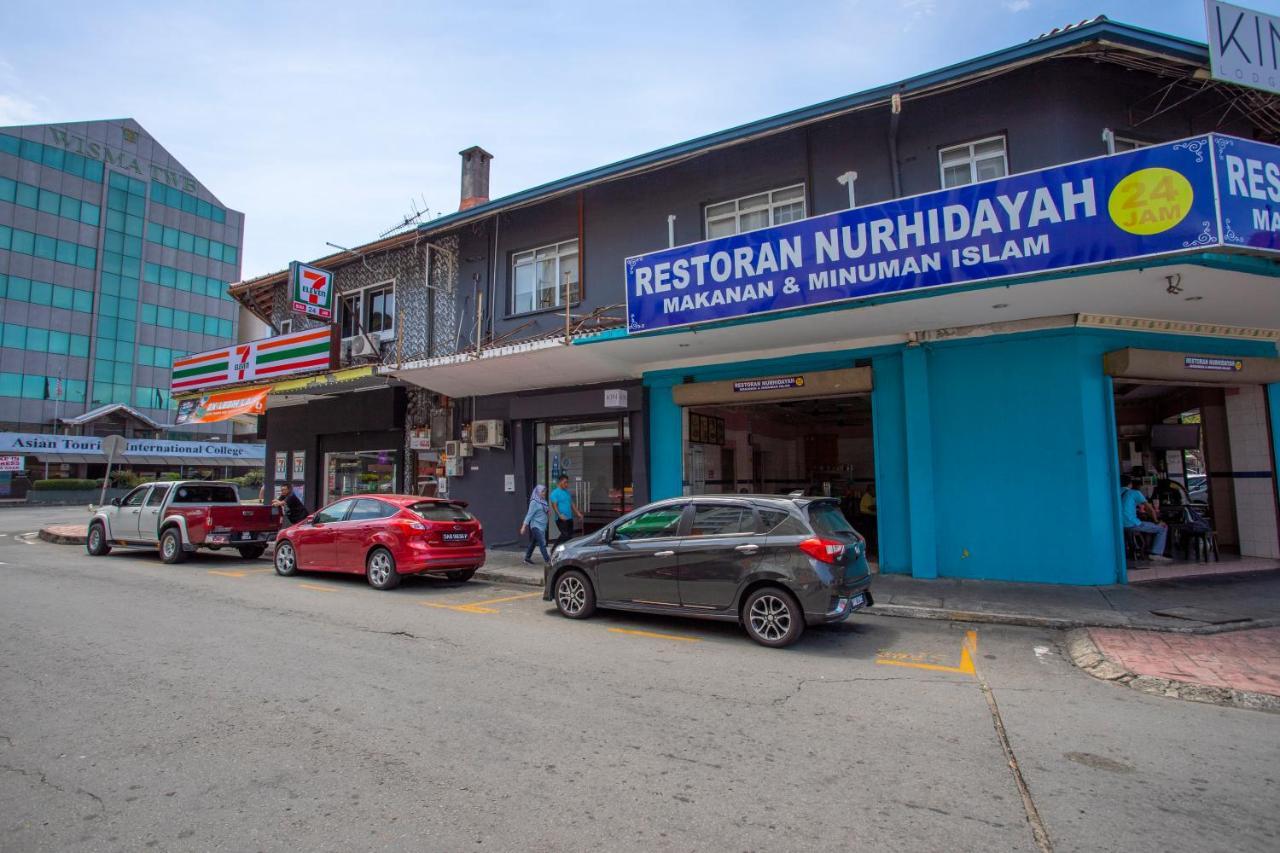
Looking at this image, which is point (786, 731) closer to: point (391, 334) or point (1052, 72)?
point (1052, 72)

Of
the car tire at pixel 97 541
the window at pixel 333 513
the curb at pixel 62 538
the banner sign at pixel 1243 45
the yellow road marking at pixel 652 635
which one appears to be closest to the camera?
the yellow road marking at pixel 652 635

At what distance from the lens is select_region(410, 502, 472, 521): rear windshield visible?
36.1 feet

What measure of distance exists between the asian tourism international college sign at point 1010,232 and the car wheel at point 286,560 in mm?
8298

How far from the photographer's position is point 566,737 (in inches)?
174

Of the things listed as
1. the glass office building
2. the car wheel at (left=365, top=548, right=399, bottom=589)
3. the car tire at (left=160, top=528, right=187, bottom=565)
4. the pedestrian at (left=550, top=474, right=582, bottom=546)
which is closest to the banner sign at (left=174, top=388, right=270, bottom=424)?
the car tire at (left=160, top=528, right=187, bottom=565)

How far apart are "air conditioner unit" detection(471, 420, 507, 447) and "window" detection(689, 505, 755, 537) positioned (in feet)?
27.9

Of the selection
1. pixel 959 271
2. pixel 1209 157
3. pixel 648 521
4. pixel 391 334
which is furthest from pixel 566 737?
pixel 391 334

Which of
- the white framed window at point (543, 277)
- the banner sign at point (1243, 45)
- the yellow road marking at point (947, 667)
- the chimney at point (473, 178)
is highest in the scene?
the chimney at point (473, 178)

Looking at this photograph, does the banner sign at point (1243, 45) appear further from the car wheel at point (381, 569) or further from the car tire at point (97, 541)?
the car tire at point (97, 541)

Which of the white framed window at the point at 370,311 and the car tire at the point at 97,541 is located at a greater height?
the white framed window at the point at 370,311

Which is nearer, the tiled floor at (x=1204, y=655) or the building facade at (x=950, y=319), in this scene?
the tiled floor at (x=1204, y=655)

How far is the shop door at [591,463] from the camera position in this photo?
1420 centimetres

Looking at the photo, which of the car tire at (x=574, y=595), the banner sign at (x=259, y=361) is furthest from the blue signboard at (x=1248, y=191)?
the banner sign at (x=259, y=361)

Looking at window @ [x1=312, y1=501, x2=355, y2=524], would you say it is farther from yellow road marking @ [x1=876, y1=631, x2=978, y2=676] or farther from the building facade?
yellow road marking @ [x1=876, y1=631, x2=978, y2=676]
